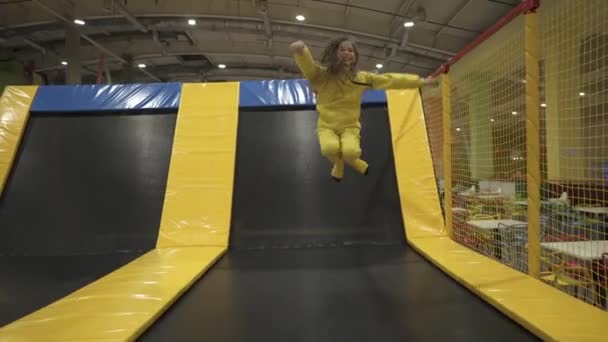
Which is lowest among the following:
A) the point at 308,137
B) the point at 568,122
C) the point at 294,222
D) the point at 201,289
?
the point at 201,289

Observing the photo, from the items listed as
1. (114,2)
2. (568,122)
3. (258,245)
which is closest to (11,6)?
(114,2)

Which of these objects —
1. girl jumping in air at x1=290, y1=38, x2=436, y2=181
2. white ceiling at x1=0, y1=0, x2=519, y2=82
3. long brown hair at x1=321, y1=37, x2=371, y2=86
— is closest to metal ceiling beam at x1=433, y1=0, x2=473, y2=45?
white ceiling at x1=0, y1=0, x2=519, y2=82

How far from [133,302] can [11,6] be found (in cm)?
719

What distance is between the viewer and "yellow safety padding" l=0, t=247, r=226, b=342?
1.40 m

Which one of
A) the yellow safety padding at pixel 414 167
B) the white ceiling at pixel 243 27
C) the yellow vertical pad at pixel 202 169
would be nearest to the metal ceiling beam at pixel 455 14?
the white ceiling at pixel 243 27

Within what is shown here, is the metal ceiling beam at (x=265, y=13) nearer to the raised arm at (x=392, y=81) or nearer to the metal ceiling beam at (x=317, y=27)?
the metal ceiling beam at (x=317, y=27)

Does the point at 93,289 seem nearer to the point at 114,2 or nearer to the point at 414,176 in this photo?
the point at 414,176

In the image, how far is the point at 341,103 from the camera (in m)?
2.29

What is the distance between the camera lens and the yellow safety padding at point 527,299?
4.41 feet

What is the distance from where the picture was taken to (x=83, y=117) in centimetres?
337

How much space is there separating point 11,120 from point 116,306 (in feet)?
8.21

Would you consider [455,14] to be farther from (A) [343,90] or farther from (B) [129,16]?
(B) [129,16]

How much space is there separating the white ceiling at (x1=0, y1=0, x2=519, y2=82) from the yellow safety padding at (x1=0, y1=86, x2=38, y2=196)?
3.24 metres

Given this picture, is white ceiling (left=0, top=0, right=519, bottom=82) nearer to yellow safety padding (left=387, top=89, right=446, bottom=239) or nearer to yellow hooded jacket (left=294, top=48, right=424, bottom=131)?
yellow safety padding (left=387, top=89, right=446, bottom=239)
